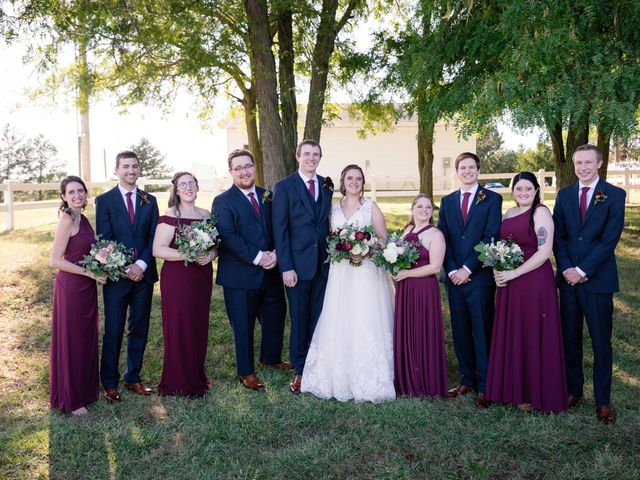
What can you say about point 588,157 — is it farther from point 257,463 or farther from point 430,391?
point 257,463

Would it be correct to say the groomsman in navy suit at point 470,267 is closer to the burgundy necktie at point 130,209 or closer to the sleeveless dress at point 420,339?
the sleeveless dress at point 420,339

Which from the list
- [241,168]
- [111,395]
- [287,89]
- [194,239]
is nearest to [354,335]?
[194,239]

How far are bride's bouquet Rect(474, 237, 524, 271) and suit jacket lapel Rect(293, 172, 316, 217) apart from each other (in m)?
1.69

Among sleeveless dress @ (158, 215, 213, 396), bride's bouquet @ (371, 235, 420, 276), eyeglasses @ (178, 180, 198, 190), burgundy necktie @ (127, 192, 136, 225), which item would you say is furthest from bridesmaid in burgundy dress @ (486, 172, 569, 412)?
burgundy necktie @ (127, 192, 136, 225)

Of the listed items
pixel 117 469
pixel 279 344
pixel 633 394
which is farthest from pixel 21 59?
pixel 633 394

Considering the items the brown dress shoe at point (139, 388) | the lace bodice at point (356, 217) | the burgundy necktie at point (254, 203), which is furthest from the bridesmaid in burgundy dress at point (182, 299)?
the lace bodice at point (356, 217)

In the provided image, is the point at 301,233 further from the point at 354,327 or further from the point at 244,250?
the point at 354,327

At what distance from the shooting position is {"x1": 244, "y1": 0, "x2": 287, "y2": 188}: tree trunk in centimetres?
1093

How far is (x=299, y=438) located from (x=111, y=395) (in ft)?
6.74

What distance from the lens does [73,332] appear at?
567 centimetres

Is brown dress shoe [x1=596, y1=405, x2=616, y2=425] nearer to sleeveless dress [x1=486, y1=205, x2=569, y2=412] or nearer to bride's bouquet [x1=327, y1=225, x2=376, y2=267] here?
sleeveless dress [x1=486, y1=205, x2=569, y2=412]

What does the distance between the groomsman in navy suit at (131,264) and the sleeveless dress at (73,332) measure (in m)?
0.21

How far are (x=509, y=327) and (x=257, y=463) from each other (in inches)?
101

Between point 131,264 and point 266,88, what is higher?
point 266,88
